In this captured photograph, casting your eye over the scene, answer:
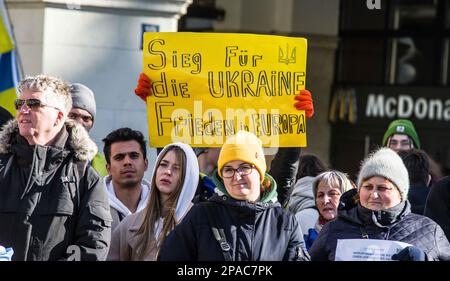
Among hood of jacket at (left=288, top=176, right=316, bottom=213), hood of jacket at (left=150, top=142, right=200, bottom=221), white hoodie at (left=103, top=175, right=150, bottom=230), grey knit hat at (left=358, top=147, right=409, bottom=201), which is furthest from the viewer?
hood of jacket at (left=288, top=176, right=316, bottom=213)

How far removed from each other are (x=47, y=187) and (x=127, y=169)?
1.46 meters

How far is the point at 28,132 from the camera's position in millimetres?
6082

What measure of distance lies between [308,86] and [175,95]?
29.9 ft

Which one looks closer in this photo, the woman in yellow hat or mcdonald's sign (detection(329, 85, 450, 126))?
the woman in yellow hat

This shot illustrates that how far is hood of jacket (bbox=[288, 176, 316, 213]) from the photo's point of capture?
320 inches

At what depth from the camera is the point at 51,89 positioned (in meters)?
6.18

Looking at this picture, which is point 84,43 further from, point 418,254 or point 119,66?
point 418,254

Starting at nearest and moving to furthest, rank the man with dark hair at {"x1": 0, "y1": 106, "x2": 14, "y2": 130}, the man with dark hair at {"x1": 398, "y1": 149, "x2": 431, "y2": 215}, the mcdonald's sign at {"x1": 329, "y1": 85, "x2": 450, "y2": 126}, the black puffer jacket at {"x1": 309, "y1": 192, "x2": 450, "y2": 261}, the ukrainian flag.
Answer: the black puffer jacket at {"x1": 309, "y1": 192, "x2": 450, "y2": 261} < the man with dark hair at {"x1": 0, "y1": 106, "x2": 14, "y2": 130} < the man with dark hair at {"x1": 398, "y1": 149, "x2": 431, "y2": 215} < the ukrainian flag < the mcdonald's sign at {"x1": 329, "y1": 85, "x2": 450, "y2": 126}

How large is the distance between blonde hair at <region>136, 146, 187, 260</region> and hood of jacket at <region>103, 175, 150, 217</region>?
8.9 inches

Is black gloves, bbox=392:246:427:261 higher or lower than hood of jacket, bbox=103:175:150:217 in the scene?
lower

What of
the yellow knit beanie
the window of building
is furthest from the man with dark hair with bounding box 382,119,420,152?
the window of building

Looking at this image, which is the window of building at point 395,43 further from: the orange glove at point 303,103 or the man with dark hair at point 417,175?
the orange glove at point 303,103

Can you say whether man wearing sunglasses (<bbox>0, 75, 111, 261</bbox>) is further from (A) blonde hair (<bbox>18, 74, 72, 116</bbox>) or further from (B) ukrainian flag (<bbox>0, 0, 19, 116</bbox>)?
(B) ukrainian flag (<bbox>0, 0, 19, 116</bbox>)

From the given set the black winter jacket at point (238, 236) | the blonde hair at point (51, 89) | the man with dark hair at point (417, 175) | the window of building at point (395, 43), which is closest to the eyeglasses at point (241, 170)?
the black winter jacket at point (238, 236)
